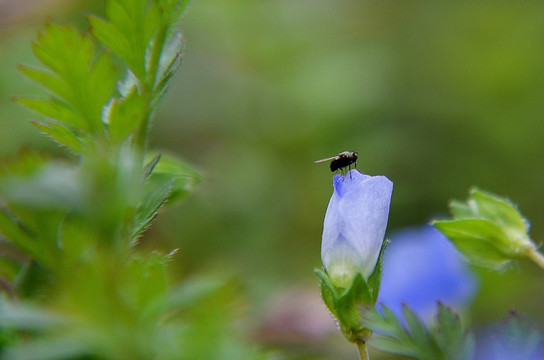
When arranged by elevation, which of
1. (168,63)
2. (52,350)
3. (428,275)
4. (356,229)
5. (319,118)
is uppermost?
(319,118)

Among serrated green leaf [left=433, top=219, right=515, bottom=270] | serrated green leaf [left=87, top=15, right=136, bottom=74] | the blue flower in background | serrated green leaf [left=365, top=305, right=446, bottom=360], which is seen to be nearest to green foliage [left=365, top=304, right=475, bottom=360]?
serrated green leaf [left=365, top=305, right=446, bottom=360]

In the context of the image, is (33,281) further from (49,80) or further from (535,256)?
(535,256)

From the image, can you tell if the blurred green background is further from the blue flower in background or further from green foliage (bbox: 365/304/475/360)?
green foliage (bbox: 365/304/475/360)

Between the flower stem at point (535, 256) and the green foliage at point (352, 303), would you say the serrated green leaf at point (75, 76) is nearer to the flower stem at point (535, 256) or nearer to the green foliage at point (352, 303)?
the green foliage at point (352, 303)

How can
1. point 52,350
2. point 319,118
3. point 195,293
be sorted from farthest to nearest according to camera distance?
point 319,118
point 195,293
point 52,350

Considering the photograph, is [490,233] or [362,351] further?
[490,233]

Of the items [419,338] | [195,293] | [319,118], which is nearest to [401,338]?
[419,338]

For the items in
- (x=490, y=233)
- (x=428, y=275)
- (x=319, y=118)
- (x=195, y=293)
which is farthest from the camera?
(x=319, y=118)

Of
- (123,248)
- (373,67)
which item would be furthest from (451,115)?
(123,248)
